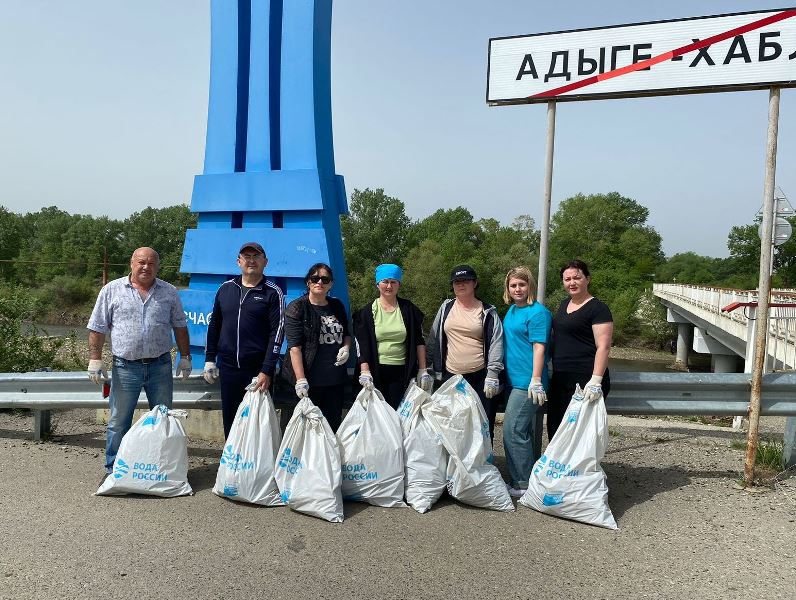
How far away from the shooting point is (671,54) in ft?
13.2

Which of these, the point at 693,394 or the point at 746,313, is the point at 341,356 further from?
the point at 746,313

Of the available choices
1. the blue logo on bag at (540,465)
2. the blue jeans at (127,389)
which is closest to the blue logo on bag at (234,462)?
the blue jeans at (127,389)

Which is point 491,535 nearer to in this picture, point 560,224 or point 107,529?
point 107,529

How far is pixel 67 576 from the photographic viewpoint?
2.59 metres

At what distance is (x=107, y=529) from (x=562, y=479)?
2.38 m

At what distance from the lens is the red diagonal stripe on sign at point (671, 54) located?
12.4 ft

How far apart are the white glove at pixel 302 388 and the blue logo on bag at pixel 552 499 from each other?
144cm

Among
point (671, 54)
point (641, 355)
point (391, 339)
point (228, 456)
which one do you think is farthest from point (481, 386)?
point (641, 355)

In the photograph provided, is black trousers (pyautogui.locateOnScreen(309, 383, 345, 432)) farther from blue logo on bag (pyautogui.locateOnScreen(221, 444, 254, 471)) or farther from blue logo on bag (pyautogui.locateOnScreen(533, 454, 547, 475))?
blue logo on bag (pyautogui.locateOnScreen(533, 454, 547, 475))

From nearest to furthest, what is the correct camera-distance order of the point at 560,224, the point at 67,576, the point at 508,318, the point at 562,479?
the point at 67,576
the point at 562,479
the point at 508,318
the point at 560,224

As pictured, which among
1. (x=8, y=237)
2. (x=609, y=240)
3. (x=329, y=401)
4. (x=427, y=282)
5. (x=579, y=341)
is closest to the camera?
(x=579, y=341)

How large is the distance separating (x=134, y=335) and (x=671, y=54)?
389 centimetres

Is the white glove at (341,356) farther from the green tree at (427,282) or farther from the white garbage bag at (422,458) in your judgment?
the green tree at (427,282)

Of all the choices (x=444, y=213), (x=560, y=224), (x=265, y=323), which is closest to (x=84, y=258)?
(x=444, y=213)
